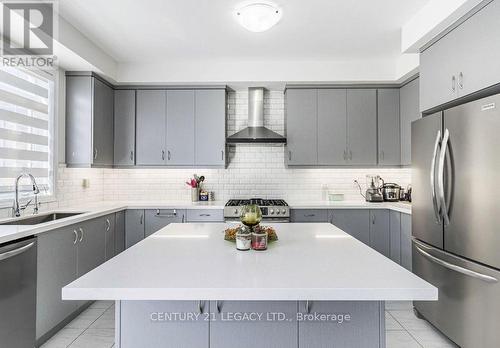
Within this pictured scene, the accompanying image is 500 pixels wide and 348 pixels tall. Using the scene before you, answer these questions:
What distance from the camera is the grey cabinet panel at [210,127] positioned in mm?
4086

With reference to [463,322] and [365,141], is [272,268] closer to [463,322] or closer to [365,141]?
[463,322]

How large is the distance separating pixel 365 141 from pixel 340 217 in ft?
3.47

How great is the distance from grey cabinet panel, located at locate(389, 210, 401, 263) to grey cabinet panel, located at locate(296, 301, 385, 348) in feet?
7.58

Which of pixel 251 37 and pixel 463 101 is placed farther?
pixel 251 37

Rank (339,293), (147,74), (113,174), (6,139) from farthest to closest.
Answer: (113,174) → (147,74) → (6,139) → (339,293)

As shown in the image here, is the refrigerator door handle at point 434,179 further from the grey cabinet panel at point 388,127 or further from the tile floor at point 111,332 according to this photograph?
the grey cabinet panel at point 388,127

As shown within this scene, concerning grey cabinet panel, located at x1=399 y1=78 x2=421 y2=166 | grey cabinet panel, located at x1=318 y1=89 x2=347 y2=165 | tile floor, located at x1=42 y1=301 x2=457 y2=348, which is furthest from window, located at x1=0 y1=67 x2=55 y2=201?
grey cabinet panel, located at x1=399 y1=78 x2=421 y2=166

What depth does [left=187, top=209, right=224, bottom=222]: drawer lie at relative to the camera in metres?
3.80

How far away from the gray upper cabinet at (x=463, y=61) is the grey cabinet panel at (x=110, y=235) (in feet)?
10.8

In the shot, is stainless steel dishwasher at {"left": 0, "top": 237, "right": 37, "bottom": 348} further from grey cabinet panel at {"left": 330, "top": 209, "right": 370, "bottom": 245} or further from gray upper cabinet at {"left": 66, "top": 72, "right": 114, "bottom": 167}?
grey cabinet panel at {"left": 330, "top": 209, "right": 370, "bottom": 245}

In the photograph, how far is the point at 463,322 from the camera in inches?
86.5

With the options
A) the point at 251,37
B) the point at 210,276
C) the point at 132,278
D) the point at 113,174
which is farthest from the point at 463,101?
the point at 113,174

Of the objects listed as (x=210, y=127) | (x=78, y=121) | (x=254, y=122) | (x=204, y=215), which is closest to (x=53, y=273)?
(x=204, y=215)

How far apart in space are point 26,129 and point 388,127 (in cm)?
402
